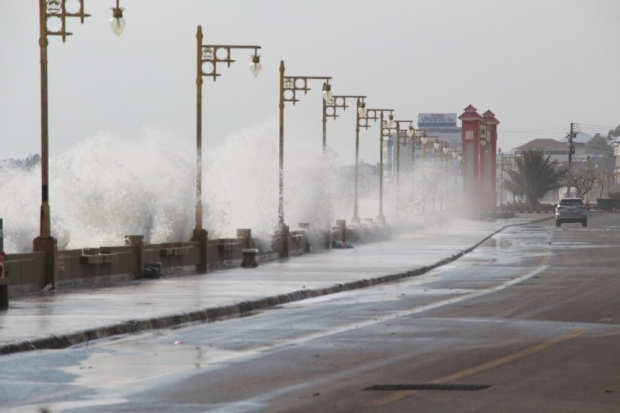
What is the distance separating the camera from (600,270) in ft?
108

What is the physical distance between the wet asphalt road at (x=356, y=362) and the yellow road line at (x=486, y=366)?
0.04ft

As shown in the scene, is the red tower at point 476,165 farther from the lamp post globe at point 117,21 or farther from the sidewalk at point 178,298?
the lamp post globe at point 117,21

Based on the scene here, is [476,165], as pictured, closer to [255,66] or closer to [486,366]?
[255,66]

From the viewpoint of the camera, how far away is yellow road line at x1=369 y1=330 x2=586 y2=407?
10867 mm

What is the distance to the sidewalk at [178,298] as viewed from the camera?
1686 centimetres

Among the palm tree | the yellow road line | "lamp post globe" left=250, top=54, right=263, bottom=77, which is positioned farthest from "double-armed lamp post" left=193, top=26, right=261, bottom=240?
the palm tree

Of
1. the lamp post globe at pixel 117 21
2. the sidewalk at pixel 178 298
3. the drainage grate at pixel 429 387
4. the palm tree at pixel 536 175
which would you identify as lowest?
the drainage grate at pixel 429 387

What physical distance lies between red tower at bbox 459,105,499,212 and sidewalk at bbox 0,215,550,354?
86.3 m

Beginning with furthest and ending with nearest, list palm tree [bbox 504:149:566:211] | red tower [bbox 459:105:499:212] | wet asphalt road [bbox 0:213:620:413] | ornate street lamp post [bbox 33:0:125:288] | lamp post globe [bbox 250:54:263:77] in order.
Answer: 1. palm tree [bbox 504:149:566:211]
2. red tower [bbox 459:105:499:212]
3. lamp post globe [bbox 250:54:263:77]
4. ornate street lamp post [bbox 33:0:125:288]
5. wet asphalt road [bbox 0:213:620:413]

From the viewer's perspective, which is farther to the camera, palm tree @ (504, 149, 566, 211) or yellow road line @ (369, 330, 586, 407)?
palm tree @ (504, 149, 566, 211)

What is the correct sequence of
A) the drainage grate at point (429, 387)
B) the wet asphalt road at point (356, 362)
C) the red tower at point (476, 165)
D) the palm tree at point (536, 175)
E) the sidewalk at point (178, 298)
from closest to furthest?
the wet asphalt road at point (356, 362)
the drainage grate at point (429, 387)
the sidewalk at point (178, 298)
the red tower at point (476, 165)
the palm tree at point (536, 175)

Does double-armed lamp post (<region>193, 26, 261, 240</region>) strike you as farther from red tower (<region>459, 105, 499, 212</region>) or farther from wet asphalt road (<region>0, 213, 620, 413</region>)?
red tower (<region>459, 105, 499, 212</region>)

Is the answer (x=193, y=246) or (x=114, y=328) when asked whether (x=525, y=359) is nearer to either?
(x=114, y=328)

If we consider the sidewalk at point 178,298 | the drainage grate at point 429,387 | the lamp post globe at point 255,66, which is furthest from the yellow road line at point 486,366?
the lamp post globe at point 255,66
